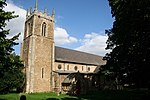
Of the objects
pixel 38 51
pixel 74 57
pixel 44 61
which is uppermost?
pixel 38 51

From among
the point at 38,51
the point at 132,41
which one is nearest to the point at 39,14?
the point at 38,51

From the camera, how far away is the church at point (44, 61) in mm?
40125

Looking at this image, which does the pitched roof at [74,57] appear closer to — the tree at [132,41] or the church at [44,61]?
the church at [44,61]

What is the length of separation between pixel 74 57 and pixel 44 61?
984 cm

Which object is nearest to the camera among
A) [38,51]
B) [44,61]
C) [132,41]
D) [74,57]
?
[132,41]

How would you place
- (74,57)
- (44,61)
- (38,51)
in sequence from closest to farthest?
(38,51) < (44,61) < (74,57)

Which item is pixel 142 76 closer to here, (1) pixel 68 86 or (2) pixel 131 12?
(2) pixel 131 12

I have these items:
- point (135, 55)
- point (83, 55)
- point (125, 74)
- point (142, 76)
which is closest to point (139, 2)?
point (135, 55)

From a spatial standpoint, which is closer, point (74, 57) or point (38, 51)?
point (38, 51)

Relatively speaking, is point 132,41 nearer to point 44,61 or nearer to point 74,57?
point 44,61

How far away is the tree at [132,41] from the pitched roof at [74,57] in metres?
22.0

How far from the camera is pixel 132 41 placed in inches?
846

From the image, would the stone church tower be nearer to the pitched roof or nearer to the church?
the church

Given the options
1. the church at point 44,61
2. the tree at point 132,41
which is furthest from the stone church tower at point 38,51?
the tree at point 132,41
